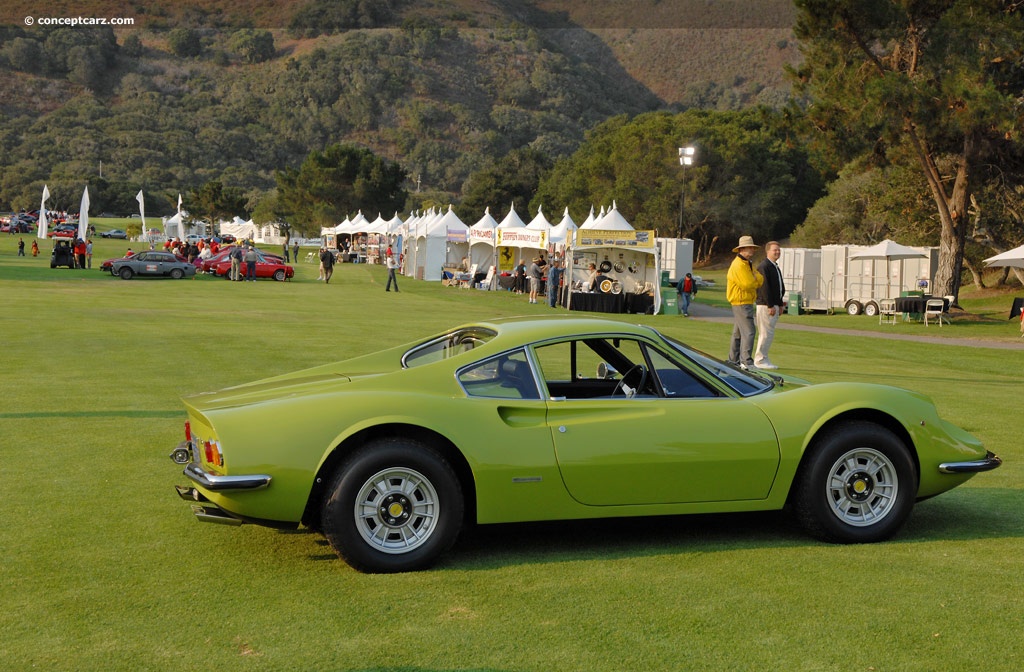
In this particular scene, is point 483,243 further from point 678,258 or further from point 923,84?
point 923,84

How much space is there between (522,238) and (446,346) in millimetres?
40475

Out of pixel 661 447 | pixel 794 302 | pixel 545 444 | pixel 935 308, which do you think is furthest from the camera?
pixel 794 302

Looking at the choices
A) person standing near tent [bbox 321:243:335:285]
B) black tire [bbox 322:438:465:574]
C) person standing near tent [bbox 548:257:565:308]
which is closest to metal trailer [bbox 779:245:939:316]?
person standing near tent [bbox 548:257:565:308]

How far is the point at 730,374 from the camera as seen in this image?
700 centimetres

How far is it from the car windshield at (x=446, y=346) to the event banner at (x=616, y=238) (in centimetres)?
3258

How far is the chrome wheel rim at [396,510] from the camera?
5.93m

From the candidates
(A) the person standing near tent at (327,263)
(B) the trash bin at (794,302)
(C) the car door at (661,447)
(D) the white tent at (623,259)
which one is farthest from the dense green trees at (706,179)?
(C) the car door at (661,447)

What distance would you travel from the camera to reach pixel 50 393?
13.0 meters

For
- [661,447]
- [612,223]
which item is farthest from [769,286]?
[612,223]

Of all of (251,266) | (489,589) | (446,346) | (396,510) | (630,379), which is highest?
(251,266)

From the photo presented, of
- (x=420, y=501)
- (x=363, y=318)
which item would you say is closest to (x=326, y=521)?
(x=420, y=501)

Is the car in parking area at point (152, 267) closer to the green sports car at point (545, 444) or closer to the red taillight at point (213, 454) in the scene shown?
the green sports car at point (545, 444)

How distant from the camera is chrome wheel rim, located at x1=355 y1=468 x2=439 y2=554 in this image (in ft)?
19.5

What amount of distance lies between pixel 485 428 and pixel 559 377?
117cm
